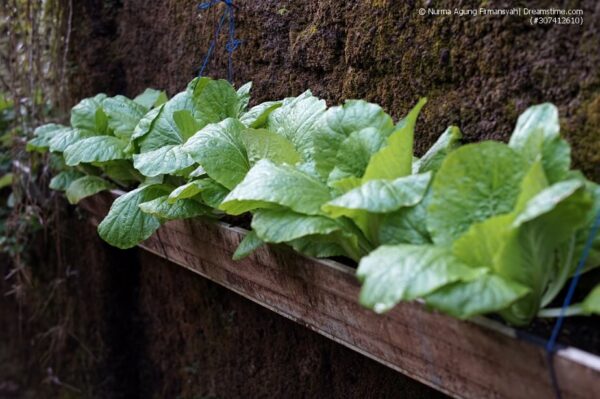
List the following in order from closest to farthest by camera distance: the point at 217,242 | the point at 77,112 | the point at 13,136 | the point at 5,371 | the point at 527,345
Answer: the point at 527,345 < the point at 217,242 < the point at 77,112 < the point at 13,136 < the point at 5,371

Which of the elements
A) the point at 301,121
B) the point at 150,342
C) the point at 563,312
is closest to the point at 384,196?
the point at 563,312

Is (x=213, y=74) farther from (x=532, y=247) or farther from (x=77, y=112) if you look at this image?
(x=532, y=247)

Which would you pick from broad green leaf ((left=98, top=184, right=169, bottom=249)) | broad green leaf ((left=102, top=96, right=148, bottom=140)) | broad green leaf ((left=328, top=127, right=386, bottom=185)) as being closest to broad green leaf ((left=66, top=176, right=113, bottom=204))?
broad green leaf ((left=102, top=96, right=148, bottom=140))

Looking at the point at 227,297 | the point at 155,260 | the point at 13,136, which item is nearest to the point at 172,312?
the point at 155,260

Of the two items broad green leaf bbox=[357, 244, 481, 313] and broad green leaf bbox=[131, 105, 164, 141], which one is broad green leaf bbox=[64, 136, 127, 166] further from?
broad green leaf bbox=[357, 244, 481, 313]

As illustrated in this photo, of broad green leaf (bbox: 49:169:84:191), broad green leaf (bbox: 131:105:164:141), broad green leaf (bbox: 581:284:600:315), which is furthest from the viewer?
broad green leaf (bbox: 49:169:84:191)

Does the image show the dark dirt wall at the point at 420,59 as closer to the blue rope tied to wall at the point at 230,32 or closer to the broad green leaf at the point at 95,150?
the blue rope tied to wall at the point at 230,32

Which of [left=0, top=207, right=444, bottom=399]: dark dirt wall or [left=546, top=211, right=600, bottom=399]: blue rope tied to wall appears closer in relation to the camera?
[left=546, top=211, right=600, bottom=399]: blue rope tied to wall
